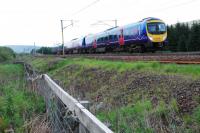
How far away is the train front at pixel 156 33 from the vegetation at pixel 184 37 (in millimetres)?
25431

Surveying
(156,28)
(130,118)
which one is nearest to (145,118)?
(130,118)

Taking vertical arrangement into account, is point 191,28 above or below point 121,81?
above

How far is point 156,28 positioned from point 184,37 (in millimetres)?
28986

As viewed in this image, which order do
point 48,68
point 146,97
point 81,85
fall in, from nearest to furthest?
point 146,97 → point 81,85 → point 48,68

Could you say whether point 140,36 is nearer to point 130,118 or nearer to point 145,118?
point 130,118

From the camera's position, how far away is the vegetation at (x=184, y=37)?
54.5 meters

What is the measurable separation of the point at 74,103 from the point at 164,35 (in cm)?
2606

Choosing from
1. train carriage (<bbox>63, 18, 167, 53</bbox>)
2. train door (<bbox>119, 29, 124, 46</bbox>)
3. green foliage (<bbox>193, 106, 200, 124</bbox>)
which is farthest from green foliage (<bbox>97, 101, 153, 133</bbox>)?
train door (<bbox>119, 29, 124, 46</bbox>)

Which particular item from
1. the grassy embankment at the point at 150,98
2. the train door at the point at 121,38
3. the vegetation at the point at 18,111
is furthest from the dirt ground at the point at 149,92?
the train door at the point at 121,38

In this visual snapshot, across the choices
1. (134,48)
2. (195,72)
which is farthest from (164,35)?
(195,72)

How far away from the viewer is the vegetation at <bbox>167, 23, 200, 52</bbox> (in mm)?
54500

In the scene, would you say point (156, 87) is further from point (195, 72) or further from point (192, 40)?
point (192, 40)

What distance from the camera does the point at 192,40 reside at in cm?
5481

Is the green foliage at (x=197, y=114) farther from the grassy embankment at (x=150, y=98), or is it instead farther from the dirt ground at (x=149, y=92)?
the dirt ground at (x=149, y=92)
